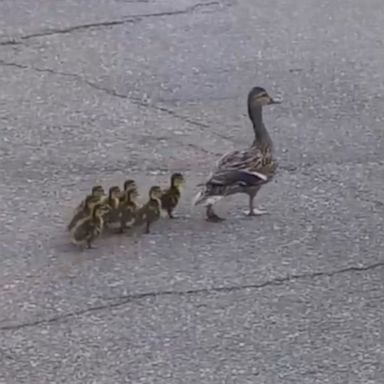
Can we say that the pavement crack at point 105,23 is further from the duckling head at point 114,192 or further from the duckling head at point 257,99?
the duckling head at point 114,192

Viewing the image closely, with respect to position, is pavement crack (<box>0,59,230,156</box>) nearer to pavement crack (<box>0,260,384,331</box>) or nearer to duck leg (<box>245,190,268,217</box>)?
duck leg (<box>245,190,268,217</box>)

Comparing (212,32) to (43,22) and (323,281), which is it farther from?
(323,281)

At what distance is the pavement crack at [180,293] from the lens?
5.88 meters

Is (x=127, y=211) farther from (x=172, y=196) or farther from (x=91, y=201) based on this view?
(x=172, y=196)

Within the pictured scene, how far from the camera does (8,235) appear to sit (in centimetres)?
680

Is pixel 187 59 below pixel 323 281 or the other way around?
the other way around

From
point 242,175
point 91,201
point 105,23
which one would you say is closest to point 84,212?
point 91,201

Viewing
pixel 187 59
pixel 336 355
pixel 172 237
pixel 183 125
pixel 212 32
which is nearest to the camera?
pixel 336 355

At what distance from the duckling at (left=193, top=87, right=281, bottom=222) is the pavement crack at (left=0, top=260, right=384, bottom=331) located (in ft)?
2.46

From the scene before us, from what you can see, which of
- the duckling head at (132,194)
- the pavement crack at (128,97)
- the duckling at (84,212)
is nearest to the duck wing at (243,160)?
the duckling head at (132,194)

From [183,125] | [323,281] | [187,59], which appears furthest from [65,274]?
[187,59]

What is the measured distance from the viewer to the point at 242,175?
7.02 meters

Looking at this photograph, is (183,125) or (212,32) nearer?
(183,125)

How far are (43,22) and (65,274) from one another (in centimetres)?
516
